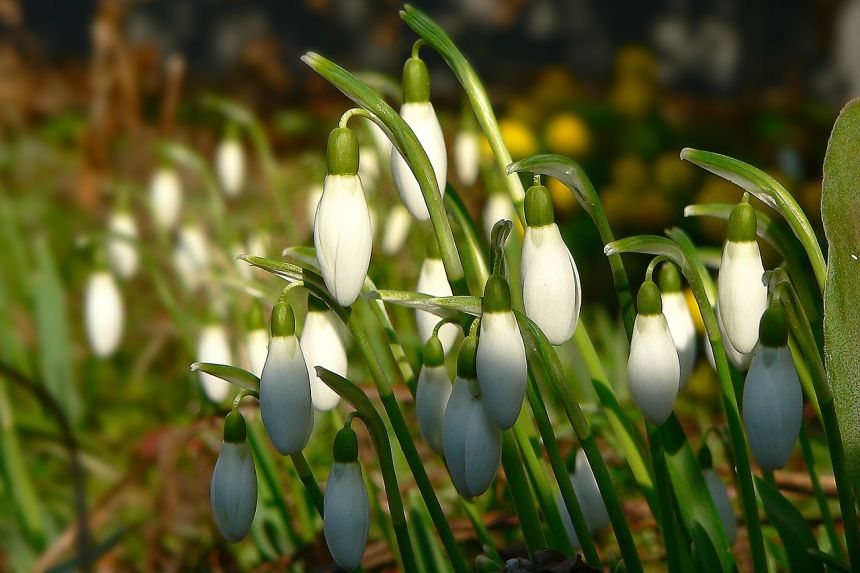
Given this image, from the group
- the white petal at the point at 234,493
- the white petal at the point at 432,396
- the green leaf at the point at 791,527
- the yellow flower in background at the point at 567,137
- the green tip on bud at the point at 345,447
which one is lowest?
the green leaf at the point at 791,527

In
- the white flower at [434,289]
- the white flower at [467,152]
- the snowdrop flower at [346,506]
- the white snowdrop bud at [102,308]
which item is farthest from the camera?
the white snowdrop bud at [102,308]

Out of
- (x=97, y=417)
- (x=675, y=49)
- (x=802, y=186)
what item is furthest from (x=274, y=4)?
(x=97, y=417)

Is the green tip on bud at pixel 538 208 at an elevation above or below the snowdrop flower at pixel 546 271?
above

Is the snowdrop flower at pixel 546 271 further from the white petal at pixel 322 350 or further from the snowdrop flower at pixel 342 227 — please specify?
the white petal at pixel 322 350

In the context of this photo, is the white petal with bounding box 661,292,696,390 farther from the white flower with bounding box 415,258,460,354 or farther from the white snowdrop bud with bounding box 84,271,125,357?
the white snowdrop bud with bounding box 84,271,125,357

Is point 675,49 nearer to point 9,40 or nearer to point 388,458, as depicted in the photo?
point 9,40

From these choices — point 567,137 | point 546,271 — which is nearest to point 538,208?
point 546,271

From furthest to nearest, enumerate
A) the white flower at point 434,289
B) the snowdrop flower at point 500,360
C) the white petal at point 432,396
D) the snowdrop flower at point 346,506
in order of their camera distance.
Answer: the white flower at point 434,289, the white petal at point 432,396, the snowdrop flower at point 346,506, the snowdrop flower at point 500,360

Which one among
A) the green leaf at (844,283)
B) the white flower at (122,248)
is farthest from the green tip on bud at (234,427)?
the white flower at (122,248)

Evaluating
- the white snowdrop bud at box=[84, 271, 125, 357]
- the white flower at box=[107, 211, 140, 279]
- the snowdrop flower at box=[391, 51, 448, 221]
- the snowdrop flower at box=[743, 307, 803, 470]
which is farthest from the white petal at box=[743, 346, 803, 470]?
the white flower at box=[107, 211, 140, 279]
